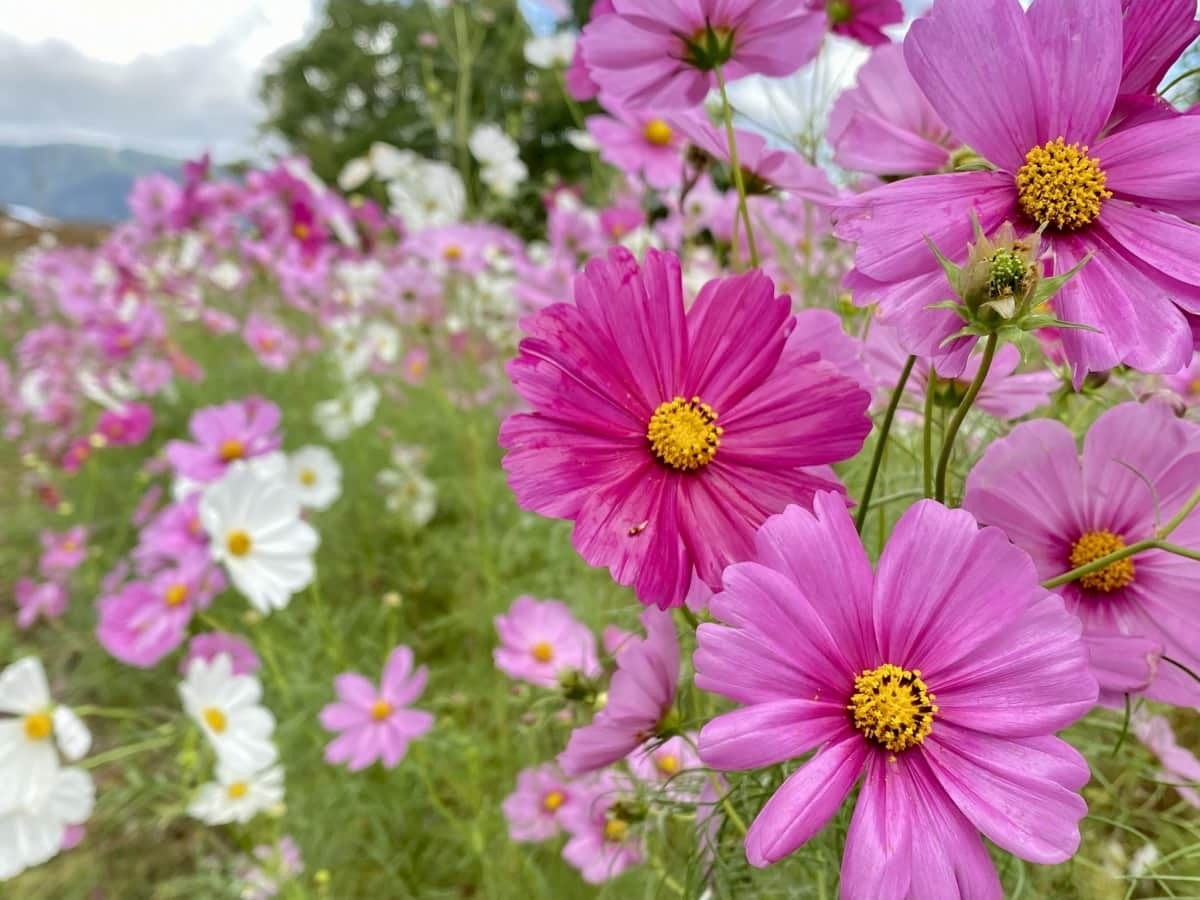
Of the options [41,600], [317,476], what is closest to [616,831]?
[317,476]

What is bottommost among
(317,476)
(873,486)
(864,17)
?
(317,476)

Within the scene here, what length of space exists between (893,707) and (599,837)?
0.48 metres

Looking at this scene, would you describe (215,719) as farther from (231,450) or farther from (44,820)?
(231,450)

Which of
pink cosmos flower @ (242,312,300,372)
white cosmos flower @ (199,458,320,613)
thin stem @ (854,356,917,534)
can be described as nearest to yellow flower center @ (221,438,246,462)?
white cosmos flower @ (199,458,320,613)

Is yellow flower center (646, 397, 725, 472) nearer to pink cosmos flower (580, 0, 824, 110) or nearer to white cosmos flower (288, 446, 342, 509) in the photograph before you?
pink cosmos flower (580, 0, 824, 110)

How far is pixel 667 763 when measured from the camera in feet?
1.80

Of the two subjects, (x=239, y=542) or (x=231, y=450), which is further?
(x=231, y=450)

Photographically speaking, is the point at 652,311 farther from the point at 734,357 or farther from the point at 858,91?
the point at 858,91

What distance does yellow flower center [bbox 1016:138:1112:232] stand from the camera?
26cm

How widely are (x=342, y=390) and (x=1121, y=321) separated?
6.26ft

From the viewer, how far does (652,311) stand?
0.99 feet

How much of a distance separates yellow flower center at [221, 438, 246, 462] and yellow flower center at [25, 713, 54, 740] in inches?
13.6

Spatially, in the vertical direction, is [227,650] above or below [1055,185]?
below

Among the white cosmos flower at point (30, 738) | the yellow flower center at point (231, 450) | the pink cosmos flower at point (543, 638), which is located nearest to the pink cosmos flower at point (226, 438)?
the yellow flower center at point (231, 450)
